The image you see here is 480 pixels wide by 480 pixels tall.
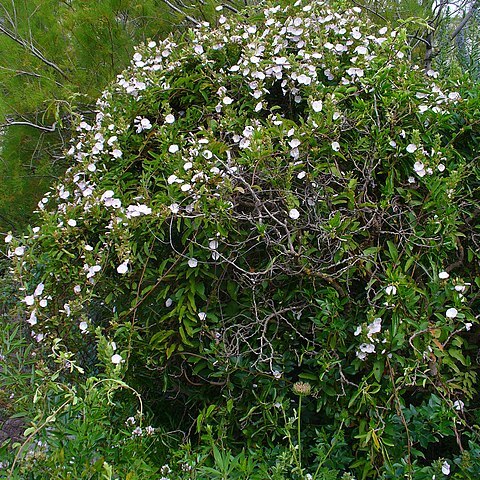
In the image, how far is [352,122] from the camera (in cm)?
190

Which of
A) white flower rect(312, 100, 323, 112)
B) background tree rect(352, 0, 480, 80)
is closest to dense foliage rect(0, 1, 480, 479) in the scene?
white flower rect(312, 100, 323, 112)

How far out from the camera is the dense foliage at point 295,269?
66.5 inches

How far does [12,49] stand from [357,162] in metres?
2.73

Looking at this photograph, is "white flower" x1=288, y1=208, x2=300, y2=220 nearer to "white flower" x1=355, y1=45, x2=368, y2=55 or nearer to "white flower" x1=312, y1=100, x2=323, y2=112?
"white flower" x1=312, y1=100, x2=323, y2=112

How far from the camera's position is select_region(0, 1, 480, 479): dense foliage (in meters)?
1.69

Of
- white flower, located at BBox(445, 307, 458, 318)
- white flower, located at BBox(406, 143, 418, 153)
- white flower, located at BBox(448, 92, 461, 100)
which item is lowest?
white flower, located at BBox(445, 307, 458, 318)

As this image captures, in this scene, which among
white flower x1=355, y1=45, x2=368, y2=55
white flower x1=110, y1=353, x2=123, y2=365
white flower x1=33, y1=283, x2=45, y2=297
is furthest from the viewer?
white flower x1=355, y1=45, x2=368, y2=55

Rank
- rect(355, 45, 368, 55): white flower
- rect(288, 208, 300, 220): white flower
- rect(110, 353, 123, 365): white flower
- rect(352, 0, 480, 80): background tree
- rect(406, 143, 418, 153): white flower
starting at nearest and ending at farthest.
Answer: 1. rect(110, 353, 123, 365): white flower
2. rect(288, 208, 300, 220): white flower
3. rect(406, 143, 418, 153): white flower
4. rect(355, 45, 368, 55): white flower
5. rect(352, 0, 480, 80): background tree

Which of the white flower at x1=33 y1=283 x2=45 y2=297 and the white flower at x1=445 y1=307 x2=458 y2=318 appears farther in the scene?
the white flower at x1=33 y1=283 x2=45 y2=297

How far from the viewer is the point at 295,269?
5.90ft

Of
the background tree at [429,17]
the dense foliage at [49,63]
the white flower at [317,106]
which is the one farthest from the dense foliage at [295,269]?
the dense foliage at [49,63]

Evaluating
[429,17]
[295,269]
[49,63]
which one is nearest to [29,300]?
[295,269]

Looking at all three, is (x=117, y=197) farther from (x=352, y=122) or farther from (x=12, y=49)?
(x=12, y=49)

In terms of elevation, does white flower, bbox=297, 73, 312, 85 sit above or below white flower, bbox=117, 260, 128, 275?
above
